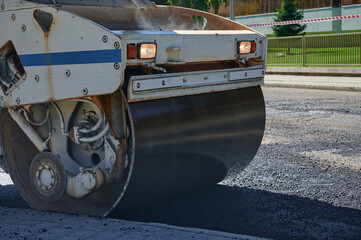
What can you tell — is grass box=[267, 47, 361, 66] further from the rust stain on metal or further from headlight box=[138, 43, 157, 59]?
the rust stain on metal

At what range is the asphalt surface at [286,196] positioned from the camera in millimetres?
4887

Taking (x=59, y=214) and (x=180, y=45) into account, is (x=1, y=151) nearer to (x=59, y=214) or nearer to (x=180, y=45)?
(x=59, y=214)

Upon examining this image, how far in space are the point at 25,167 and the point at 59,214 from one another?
2.50 ft

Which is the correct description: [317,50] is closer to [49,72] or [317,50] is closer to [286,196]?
[286,196]

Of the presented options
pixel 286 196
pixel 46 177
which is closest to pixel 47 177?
pixel 46 177

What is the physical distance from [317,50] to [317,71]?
2.30 ft

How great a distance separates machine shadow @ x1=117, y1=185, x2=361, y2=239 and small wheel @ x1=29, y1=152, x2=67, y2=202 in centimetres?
62

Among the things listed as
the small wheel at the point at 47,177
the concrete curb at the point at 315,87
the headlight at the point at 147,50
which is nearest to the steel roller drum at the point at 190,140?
the headlight at the point at 147,50

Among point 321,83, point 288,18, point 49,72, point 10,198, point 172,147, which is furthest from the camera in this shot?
point 288,18

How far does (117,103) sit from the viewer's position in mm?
4695

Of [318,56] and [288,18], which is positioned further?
[288,18]

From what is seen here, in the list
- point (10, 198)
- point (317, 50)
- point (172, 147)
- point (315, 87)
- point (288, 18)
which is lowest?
point (10, 198)

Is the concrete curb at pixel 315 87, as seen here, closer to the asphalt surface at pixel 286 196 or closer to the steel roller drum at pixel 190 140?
the asphalt surface at pixel 286 196

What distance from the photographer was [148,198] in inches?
191
